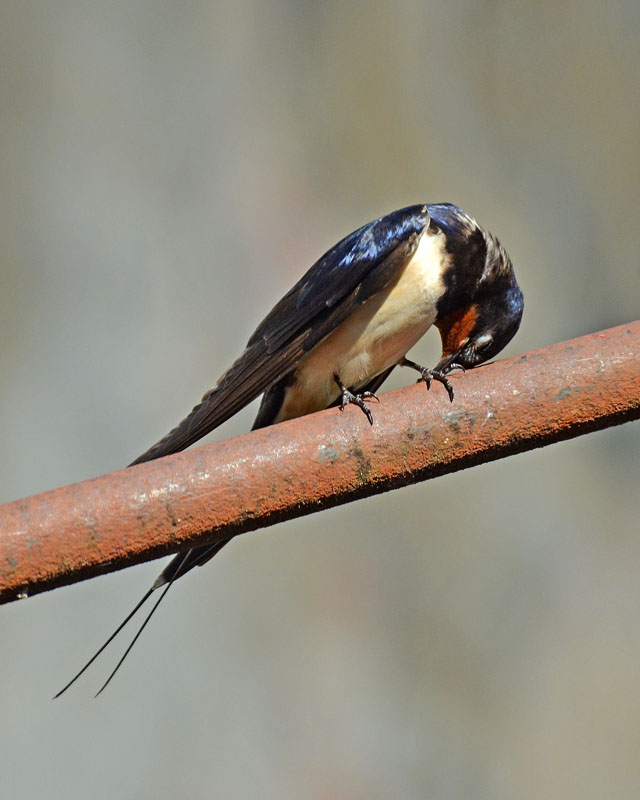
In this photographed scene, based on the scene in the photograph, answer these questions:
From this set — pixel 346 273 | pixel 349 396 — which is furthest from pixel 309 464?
pixel 346 273

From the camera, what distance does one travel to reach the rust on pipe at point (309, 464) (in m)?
1.04

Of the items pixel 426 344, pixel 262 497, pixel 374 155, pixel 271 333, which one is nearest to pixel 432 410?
pixel 262 497

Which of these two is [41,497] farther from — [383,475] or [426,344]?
[426,344]

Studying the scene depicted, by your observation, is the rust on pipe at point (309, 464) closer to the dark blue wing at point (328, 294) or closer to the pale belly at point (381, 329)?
the dark blue wing at point (328, 294)

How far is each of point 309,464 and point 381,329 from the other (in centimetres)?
85

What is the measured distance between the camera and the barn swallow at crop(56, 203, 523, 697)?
1.84 meters

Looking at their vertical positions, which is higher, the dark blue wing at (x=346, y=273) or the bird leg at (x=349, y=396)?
the dark blue wing at (x=346, y=273)

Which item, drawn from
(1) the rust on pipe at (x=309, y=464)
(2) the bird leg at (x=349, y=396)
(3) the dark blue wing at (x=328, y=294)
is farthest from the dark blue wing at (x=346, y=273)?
(1) the rust on pipe at (x=309, y=464)

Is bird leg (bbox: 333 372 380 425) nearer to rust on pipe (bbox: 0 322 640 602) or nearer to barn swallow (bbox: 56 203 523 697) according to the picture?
barn swallow (bbox: 56 203 523 697)

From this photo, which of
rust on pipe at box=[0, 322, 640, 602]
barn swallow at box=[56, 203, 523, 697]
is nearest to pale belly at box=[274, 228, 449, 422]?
barn swallow at box=[56, 203, 523, 697]

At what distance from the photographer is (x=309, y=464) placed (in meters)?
1.10

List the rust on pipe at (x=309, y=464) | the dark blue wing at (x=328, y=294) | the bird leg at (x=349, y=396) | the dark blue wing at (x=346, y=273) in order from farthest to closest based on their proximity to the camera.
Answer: the dark blue wing at (x=346, y=273)
the dark blue wing at (x=328, y=294)
the bird leg at (x=349, y=396)
the rust on pipe at (x=309, y=464)

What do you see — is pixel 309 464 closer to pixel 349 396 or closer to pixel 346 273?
pixel 349 396

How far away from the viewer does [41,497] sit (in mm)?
1066
